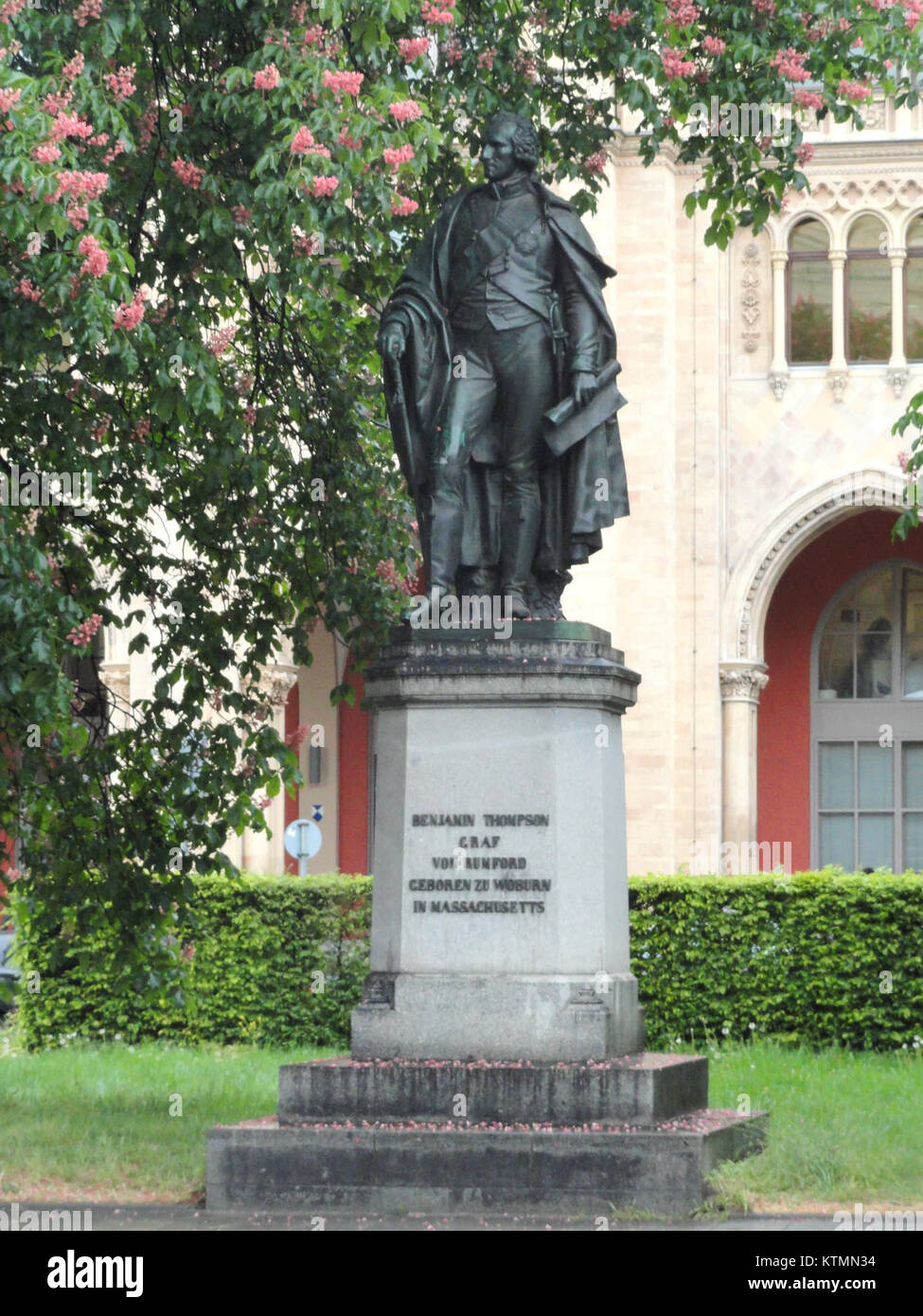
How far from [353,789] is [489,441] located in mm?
22317

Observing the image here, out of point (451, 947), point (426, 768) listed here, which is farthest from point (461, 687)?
point (451, 947)

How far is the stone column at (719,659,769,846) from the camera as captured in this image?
28578 millimetres

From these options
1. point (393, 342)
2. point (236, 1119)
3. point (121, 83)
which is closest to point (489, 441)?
point (393, 342)

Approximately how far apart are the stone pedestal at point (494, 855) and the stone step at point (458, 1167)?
548 millimetres

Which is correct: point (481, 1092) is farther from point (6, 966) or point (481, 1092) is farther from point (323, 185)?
point (6, 966)

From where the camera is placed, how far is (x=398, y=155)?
30.9 feet

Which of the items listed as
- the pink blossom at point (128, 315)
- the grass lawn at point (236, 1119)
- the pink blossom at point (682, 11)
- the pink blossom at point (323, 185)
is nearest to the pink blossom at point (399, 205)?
the pink blossom at point (323, 185)

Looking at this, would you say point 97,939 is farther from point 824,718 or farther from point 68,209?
point 824,718

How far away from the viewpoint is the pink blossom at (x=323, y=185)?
9125 millimetres

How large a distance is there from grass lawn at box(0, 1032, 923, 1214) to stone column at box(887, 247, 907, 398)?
45.7 ft

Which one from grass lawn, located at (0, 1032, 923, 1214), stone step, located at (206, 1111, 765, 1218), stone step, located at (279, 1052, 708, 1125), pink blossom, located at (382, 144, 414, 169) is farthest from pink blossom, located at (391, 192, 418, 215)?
grass lawn, located at (0, 1032, 923, 1214)

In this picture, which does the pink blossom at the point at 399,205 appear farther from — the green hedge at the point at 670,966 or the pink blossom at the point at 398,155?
the green hedge at the point at 670,966

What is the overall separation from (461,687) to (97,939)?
857cm

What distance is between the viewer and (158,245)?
36.0ft
